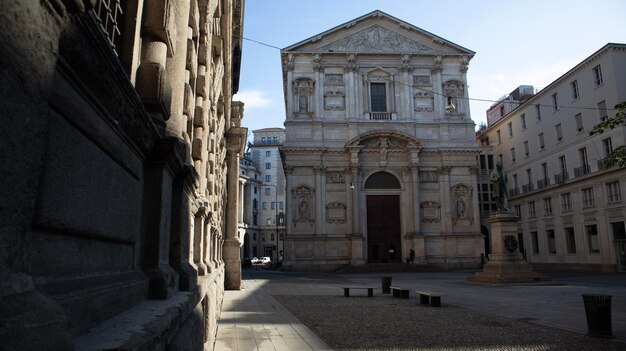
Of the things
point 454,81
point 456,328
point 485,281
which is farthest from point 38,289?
point 454,81

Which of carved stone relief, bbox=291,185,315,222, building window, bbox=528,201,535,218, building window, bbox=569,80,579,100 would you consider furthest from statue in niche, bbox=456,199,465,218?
building window, bbox=569,80,579,100

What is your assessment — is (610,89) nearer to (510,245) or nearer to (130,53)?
(510,245)

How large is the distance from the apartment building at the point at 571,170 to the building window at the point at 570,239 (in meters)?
0.04

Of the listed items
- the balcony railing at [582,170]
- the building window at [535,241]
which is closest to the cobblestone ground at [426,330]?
the balcony railing at [582,170]

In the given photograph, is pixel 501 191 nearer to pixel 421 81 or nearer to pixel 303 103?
pixel 421 81

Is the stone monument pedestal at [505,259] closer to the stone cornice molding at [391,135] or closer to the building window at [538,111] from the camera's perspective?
the stone cornice molding at [391,135]

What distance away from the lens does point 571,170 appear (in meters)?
39.0

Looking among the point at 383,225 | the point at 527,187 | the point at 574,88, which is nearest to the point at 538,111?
the point at 574,88

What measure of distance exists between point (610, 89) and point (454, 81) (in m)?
12.0

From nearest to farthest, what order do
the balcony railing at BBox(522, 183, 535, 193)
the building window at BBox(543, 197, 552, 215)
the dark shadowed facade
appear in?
the dark shadowed facade → the building window at BBox(543, 197, 552, 215) → the balcony railing at BBox(522, 183, 535, 193)

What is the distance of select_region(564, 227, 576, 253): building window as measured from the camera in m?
38.5

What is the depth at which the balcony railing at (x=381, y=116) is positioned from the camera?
41.1m

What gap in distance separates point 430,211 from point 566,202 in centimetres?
1158

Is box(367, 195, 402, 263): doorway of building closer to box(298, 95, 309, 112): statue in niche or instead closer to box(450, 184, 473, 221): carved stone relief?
box(450, 184, 473, 221): carved stone relief
